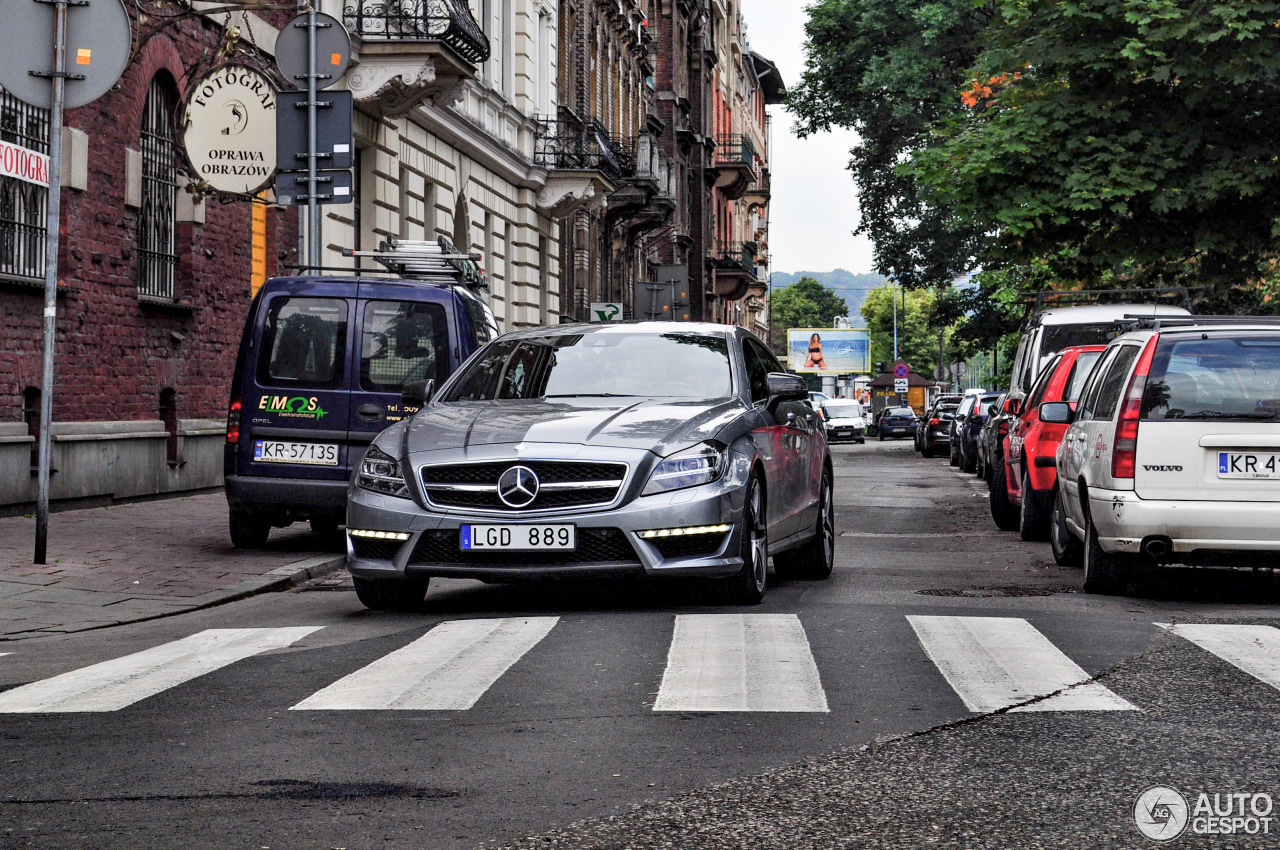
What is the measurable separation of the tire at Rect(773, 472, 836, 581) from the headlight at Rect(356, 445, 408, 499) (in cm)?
292

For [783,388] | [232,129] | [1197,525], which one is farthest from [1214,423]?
[232,129]

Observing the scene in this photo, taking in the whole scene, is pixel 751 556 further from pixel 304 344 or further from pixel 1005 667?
pixel 304 344

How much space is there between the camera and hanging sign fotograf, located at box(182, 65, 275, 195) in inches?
668

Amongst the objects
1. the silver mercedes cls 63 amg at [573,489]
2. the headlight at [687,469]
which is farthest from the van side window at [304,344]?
the headlight at [687,469]

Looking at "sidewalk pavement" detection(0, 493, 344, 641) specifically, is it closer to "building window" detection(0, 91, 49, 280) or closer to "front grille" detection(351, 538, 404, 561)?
"front grille" detection(351, 538, 404, 561)

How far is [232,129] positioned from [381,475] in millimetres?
9100

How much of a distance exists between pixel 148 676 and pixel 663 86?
52828 mm

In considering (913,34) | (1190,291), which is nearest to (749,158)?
(913,34)

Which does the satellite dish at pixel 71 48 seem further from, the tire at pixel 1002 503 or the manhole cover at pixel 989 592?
the tire at pixel 1002 503

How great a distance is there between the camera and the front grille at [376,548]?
8.84 m

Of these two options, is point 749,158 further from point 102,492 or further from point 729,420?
point 729,420

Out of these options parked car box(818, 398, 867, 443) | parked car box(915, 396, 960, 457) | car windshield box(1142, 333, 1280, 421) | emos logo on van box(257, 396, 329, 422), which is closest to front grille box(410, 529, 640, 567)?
car windshield box(1142, 333, 1280, 421)

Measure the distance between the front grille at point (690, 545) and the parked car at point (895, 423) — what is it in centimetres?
6356

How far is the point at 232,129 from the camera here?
17141 millimetres
